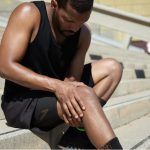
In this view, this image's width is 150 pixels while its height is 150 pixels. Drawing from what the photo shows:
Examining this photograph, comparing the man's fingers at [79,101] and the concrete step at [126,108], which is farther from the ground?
the man's fingers at [79,101]

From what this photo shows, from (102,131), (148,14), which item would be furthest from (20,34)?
(148,14)

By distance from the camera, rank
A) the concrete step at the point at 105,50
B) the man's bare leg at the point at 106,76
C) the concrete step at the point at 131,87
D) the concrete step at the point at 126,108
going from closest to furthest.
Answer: the man's bare leg at the point at 106,76 → the concrete step at the point at 126,108 → the concrete step at the point at 131,87 → the concrete step at the point at 105,50

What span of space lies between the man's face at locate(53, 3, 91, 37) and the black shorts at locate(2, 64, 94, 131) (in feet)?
1.34

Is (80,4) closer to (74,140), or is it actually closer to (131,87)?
(74,140)

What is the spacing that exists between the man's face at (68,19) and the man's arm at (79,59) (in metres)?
0.27

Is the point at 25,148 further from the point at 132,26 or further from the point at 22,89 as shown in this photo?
the point at 132,26

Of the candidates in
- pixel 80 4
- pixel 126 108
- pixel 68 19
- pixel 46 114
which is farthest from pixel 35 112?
pixel 126 108

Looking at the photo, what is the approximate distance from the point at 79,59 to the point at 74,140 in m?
0.55

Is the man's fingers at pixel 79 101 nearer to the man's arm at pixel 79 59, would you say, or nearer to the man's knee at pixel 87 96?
the man's knee at pixel 87 96

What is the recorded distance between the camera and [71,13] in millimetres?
2490

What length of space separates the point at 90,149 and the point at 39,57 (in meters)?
0.65

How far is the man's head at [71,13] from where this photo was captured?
97.2 inches

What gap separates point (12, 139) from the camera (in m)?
2.60

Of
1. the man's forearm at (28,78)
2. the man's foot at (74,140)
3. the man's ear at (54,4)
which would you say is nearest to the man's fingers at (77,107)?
the man's forearm at (28,78)
